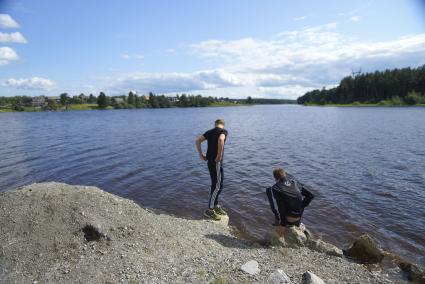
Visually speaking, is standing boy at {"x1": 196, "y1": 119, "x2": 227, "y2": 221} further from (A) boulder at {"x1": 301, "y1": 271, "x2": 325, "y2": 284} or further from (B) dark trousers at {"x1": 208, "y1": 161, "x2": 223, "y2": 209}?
(A) boulder at {"x1": 301, "y1": 271, "x2": 325, "y2": 284}

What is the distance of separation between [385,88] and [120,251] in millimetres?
170588

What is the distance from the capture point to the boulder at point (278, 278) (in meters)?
7.42

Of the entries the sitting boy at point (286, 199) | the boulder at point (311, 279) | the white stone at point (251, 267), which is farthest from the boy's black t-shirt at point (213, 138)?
the boulder at point (311, 279)

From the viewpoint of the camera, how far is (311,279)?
7.31 m

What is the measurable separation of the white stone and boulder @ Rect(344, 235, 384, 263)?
11.9 ft

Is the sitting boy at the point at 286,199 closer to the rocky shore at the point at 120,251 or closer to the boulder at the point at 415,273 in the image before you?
the rocky shore at the point at 120,251

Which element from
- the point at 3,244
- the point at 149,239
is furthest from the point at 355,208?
the point at 3,244

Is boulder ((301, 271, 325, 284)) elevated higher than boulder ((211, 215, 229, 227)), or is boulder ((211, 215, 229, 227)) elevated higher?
boulder ((301, 271, 325, 284))

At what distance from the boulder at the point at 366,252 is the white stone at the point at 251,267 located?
3.64 m

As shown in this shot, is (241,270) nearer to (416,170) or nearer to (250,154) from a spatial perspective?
(416,170)

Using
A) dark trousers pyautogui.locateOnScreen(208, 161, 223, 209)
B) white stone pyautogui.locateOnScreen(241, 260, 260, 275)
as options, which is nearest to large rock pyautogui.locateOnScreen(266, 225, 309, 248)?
white stone pyautogui.locateOnScreen(241, 260, 260, 275)

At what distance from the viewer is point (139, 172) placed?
22.4 metres

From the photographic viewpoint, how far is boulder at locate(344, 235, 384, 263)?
9555mm

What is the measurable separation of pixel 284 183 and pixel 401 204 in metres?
8.93
